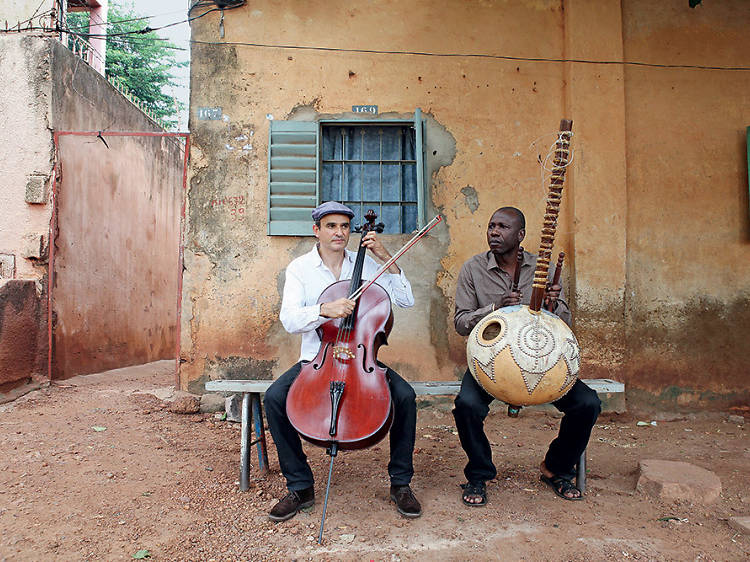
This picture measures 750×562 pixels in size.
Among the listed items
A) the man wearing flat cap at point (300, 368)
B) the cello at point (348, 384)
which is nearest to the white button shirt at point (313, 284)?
the man wearing flat cap at point (300, 368)

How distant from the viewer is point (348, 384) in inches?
99.4

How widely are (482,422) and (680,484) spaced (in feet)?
3.42

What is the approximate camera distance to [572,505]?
112 inches

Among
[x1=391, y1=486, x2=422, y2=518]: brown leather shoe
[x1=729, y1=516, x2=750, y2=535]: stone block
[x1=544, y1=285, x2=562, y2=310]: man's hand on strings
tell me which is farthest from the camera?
[x1=544, y1=285, x2=562, y2=310]: man's hand on strings

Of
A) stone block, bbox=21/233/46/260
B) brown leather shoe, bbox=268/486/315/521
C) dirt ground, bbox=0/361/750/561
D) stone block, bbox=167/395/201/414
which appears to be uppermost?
stone block, bbox=21/233/46/260

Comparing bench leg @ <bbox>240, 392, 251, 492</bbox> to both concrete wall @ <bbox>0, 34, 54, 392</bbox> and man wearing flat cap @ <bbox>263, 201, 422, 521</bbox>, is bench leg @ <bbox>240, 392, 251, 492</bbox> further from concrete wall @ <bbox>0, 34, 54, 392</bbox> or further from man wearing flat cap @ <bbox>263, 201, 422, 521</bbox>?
concrete wall @ <bbox>0, 34, 54, 392</bbox>

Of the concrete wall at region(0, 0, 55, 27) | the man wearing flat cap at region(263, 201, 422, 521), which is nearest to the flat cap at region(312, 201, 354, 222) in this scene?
the man wearing flat cap at region(263, 201, 422, 521)

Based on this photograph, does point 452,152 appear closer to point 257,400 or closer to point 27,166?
point 257,400

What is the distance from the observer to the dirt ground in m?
2.36

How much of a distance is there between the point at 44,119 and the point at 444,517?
5056mm

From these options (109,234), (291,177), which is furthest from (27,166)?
(291,177)

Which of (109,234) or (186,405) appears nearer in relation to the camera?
(186,405)

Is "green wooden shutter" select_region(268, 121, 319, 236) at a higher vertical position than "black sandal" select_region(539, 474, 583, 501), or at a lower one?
higher

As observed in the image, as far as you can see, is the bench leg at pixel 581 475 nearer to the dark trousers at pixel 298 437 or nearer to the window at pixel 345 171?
the dark trousers at pixel 298 437
